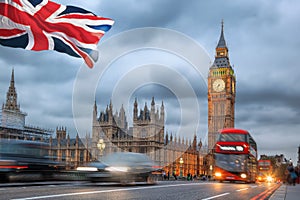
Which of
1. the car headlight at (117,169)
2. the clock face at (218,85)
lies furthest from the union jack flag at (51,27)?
the clock face at (218,85)

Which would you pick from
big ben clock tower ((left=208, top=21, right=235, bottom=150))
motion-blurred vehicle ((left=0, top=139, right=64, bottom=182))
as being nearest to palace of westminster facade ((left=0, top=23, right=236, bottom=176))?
big ben clock tower ((left=208, top=21, right=235, bottom=150))

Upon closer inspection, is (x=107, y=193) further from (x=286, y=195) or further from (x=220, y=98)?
(x=220, y=98)

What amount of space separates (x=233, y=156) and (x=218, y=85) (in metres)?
109

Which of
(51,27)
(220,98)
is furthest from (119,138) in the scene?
(51,27)

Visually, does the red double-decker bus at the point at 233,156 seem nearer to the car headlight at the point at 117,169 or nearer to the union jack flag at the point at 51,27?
the car headlight at the point at 117,169

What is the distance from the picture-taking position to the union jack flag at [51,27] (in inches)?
422

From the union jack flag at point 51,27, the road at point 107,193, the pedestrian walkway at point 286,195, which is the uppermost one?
the union jack flag at point 51,27

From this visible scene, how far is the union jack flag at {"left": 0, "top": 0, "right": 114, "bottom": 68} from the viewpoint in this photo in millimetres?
10711

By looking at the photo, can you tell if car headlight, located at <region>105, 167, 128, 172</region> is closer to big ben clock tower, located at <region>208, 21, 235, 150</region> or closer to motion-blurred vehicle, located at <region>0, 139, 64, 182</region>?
motion-blurred vehicle, located at <region>0, 139, 64, 182</region>

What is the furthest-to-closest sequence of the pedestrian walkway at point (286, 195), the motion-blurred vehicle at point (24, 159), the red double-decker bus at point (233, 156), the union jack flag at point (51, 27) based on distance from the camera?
the red double-decker bus at point (233, 156) → the motion-blurred vehicle at point (24, 159) → the pedestrian walkway at point (286, 195) → the union jack flag at point (51, 27)

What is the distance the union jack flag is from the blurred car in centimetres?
467

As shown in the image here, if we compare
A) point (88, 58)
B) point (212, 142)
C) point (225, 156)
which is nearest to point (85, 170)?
point (88, 58)

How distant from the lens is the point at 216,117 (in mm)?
131375

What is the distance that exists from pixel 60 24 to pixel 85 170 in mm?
6020
